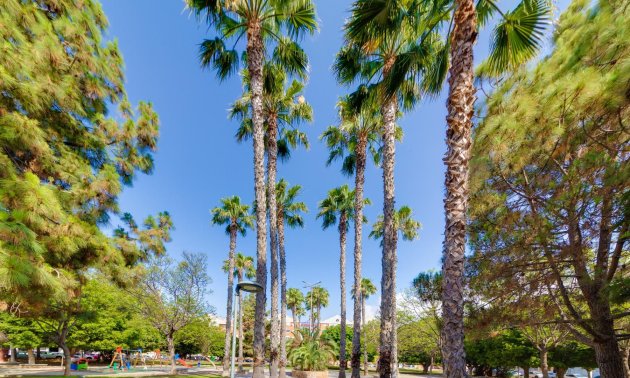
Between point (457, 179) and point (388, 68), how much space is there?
7.25 m

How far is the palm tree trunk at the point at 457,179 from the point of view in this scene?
4.34 m

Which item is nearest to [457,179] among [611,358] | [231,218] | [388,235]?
[611,358]

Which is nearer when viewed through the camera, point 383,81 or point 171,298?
point 383,81

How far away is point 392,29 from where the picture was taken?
24.7 ft

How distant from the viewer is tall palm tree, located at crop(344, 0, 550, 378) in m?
4.48

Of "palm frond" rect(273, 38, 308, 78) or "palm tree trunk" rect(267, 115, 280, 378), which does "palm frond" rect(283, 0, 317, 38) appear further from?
"palm tree trunk" rect(267, 115, 280, 378)

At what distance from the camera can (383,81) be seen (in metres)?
7.54

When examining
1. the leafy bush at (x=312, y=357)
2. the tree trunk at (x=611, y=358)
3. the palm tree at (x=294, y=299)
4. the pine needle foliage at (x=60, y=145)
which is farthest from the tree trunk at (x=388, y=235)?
A: the palm tree at (x=294, y=299)

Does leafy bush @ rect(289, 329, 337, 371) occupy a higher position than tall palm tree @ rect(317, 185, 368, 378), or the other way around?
tall palm tree @ rect(317, 185, 368, 378)

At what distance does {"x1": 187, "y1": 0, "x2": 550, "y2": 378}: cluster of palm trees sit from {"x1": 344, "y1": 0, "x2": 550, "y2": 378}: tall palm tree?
15 millimetres

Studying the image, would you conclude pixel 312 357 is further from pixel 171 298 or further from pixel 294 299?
pixel 294 299

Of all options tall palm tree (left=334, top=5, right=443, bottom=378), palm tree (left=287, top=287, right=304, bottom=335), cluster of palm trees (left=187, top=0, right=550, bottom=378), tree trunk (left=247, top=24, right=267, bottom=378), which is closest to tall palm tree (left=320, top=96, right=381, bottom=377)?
cluster of palm trees (left=187, top=0, right=550, bottom=378)

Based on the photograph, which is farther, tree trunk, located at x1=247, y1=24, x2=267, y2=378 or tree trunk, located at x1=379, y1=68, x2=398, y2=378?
tree trunk, located at x1=379, y1=68, x2=398, y2=378

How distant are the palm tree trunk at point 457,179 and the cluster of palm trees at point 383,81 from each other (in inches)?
0.6
